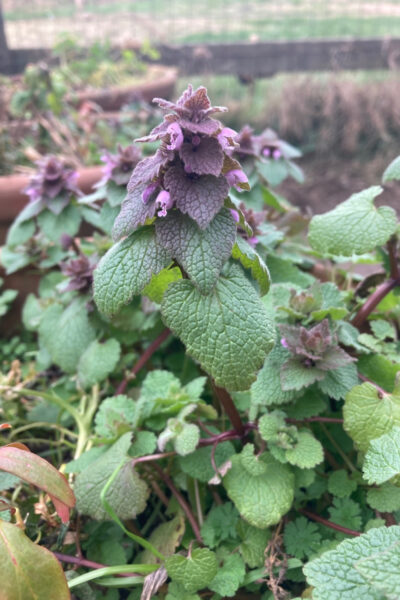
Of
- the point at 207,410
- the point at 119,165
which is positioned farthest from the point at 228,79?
the point at 207,410

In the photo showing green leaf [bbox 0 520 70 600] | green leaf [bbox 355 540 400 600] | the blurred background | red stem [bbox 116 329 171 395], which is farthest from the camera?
the blurred background

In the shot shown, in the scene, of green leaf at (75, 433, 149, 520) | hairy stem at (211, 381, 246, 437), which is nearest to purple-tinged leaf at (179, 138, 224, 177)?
hairy stem at (211, 381, 246, 437)

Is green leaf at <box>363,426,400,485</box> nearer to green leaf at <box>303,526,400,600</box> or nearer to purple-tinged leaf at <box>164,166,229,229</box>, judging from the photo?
green leaf at <box>303,526,400,600</box>

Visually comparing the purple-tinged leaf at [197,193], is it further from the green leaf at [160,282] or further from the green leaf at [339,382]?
the green leaf at [339,382]

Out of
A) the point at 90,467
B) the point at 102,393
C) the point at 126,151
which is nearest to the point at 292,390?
the point at 90,467

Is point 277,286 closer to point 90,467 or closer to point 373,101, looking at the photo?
point 90,467

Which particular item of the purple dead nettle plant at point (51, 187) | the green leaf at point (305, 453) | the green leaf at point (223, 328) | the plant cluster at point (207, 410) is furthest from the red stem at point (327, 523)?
the purple dead nettle plant at point (51, 187)
